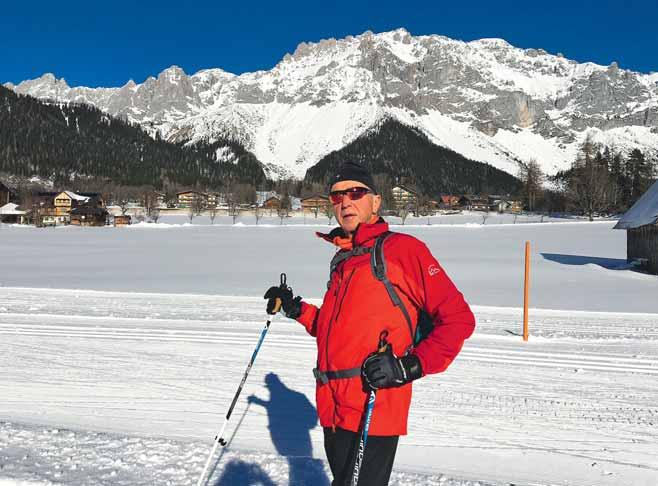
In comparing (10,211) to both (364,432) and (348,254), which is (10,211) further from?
(364,432)

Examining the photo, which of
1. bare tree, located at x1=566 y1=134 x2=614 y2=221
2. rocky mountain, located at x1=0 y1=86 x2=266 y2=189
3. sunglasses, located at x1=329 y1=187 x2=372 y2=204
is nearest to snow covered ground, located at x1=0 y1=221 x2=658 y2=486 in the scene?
sunglasses, located at x1=329 y1=187 x2=372 y2=204

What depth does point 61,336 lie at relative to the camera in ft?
30.8

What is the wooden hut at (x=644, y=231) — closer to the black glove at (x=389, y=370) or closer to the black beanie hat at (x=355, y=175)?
the black beanie hat at (x=355, y=175)

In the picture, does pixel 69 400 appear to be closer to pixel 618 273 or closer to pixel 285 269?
pixel 285 269

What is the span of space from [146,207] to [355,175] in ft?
366

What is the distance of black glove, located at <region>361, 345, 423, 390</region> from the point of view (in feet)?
7.97

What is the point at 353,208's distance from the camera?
279cm

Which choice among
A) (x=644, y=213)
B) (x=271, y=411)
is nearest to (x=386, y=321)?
(x=271, y=411)

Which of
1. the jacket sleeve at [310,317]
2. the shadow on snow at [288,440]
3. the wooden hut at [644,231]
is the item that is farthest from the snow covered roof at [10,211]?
the jacket sleeve at [310,317]

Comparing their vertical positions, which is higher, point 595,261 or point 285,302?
point 285,302

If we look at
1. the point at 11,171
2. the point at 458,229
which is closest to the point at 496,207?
the point at 458,229

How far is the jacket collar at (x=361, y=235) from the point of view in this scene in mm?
2710

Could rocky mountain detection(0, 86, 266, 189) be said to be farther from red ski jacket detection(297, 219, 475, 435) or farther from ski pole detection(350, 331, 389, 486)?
ski pole detection(350, 331, 389, 486)

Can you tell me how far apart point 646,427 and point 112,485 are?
510cm
